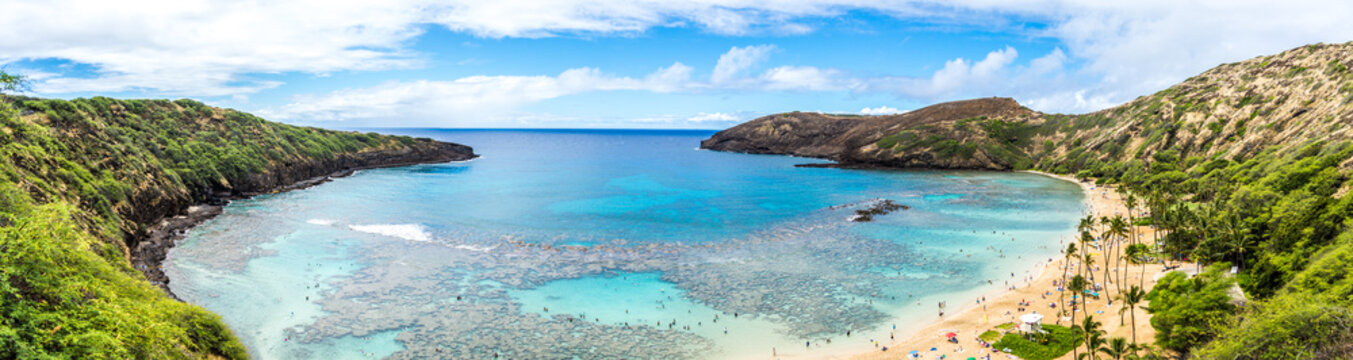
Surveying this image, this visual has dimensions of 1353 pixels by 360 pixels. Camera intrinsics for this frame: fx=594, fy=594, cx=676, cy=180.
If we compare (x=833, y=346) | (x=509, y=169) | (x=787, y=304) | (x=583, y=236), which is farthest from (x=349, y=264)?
(x=509, y=169)

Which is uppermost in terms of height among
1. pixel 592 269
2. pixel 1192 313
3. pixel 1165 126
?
pixel 1165 126

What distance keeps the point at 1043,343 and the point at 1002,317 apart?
5.92 meters

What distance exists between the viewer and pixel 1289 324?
27500 millimetres

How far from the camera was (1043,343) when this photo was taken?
3766 cm

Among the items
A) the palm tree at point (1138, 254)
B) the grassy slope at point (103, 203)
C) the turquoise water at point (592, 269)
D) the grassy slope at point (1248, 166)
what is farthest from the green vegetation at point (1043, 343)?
the grassy slope at point (103, 203)

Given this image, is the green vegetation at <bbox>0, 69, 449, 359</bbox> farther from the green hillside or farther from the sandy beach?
the green hillside

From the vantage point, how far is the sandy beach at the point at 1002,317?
37.9 metres

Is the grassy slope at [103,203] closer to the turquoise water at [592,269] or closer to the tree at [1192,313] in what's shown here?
the turquoise water at [592,269]

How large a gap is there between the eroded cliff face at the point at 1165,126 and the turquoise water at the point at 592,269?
31606 mm

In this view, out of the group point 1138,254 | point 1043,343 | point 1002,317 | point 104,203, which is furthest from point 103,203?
point 1138,254

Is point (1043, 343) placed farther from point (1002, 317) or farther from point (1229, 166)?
point (1229, 166)

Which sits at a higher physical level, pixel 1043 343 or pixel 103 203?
pixel 103 203

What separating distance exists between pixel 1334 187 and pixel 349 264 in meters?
88.8

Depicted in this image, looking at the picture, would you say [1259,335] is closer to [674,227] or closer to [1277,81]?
[674,227]
